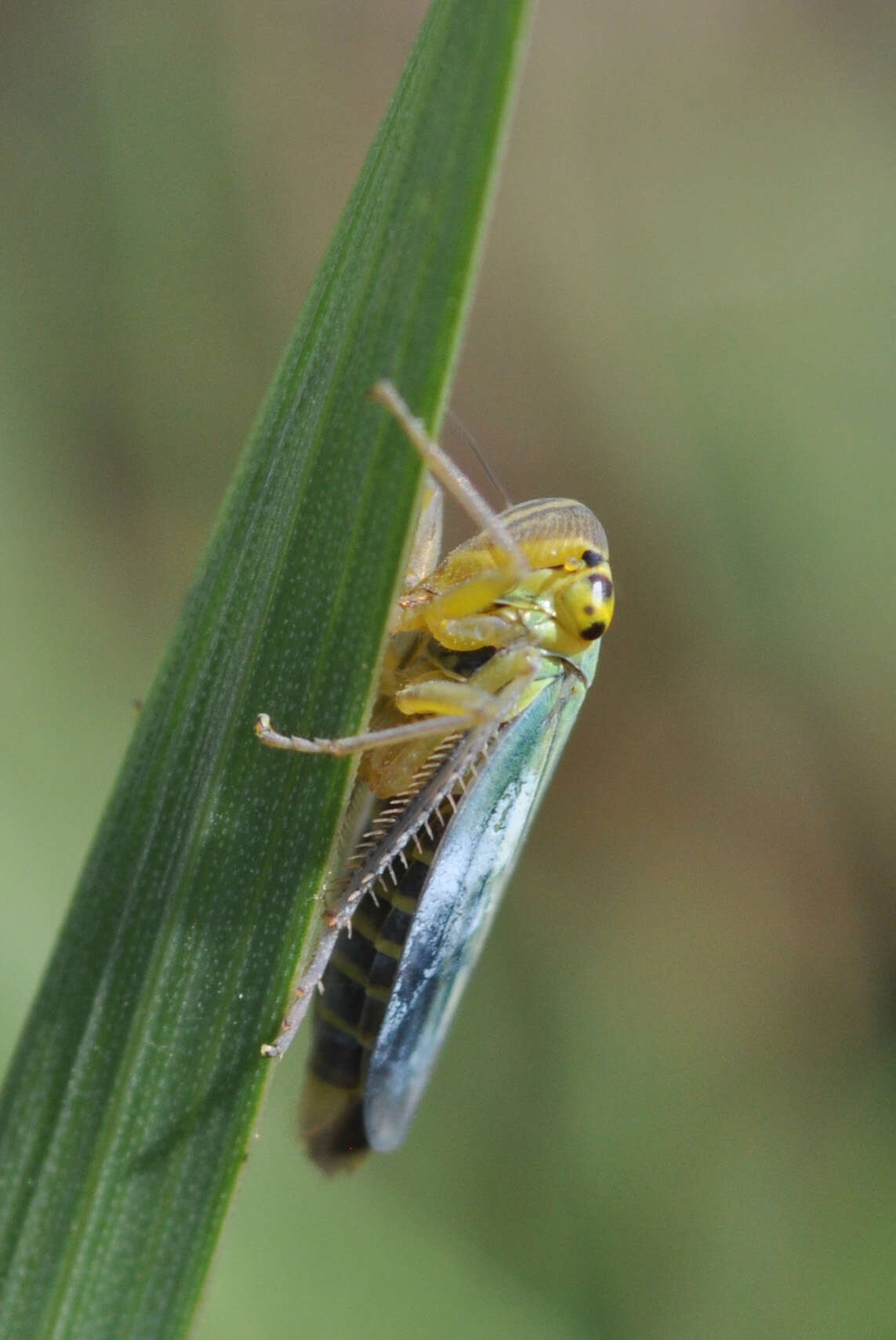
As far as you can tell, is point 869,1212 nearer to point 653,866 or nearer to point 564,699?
point 653,866

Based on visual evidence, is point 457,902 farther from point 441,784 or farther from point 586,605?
point 586,605

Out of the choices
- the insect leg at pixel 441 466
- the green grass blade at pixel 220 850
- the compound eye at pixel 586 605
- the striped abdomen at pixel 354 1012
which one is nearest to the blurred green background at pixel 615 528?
the striped abdomen at pixel 354 1012

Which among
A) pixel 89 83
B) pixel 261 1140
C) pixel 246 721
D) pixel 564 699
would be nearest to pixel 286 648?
pixel 246 721

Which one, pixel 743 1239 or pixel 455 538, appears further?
pixel 455 538

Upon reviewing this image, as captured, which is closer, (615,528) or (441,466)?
(441,466)

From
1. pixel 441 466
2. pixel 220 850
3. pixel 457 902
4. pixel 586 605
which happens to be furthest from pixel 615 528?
pixel 220 850

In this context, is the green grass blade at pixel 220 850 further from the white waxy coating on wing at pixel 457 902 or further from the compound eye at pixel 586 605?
the compound eye at pixel 586 605

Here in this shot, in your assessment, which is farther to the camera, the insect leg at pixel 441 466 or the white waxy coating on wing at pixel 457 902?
the white waxy coating on wing at pixel 457 902
